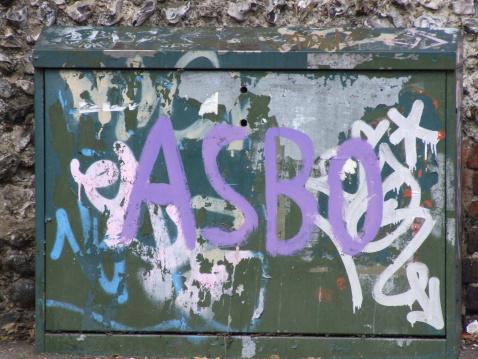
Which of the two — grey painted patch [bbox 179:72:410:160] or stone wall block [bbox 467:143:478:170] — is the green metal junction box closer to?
grey painted patch [bbox 179:72:410:160]

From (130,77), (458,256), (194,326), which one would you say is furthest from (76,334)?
(458,256)

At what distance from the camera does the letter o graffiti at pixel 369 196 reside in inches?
95.0

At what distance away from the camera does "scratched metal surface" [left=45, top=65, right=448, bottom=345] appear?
2412mm

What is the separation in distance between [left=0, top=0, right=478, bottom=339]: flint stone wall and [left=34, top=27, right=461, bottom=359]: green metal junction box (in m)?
0.42

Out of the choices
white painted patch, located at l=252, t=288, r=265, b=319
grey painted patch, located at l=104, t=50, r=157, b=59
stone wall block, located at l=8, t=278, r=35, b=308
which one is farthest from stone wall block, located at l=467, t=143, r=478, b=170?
stone wall block, located at l=8, t=278, r=35, b=308

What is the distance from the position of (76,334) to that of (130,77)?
1139 millimetres

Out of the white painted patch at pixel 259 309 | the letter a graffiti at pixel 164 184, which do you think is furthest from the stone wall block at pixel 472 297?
the letter a graffiti at pixel 164 184

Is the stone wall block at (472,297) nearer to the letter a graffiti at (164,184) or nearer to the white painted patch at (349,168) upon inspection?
the white painted patch at (349,168)

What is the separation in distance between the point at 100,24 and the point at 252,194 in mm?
1212

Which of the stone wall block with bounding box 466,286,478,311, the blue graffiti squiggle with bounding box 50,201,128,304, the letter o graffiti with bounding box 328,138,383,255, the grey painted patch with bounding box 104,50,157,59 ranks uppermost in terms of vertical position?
the grey painted patch with bounding box 104,50,157,59

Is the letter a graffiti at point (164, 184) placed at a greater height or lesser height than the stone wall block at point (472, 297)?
greater

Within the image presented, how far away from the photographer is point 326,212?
243cm

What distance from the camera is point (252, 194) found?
8.03 ft

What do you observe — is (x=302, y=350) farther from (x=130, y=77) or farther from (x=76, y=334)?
(x=130, y=77)
